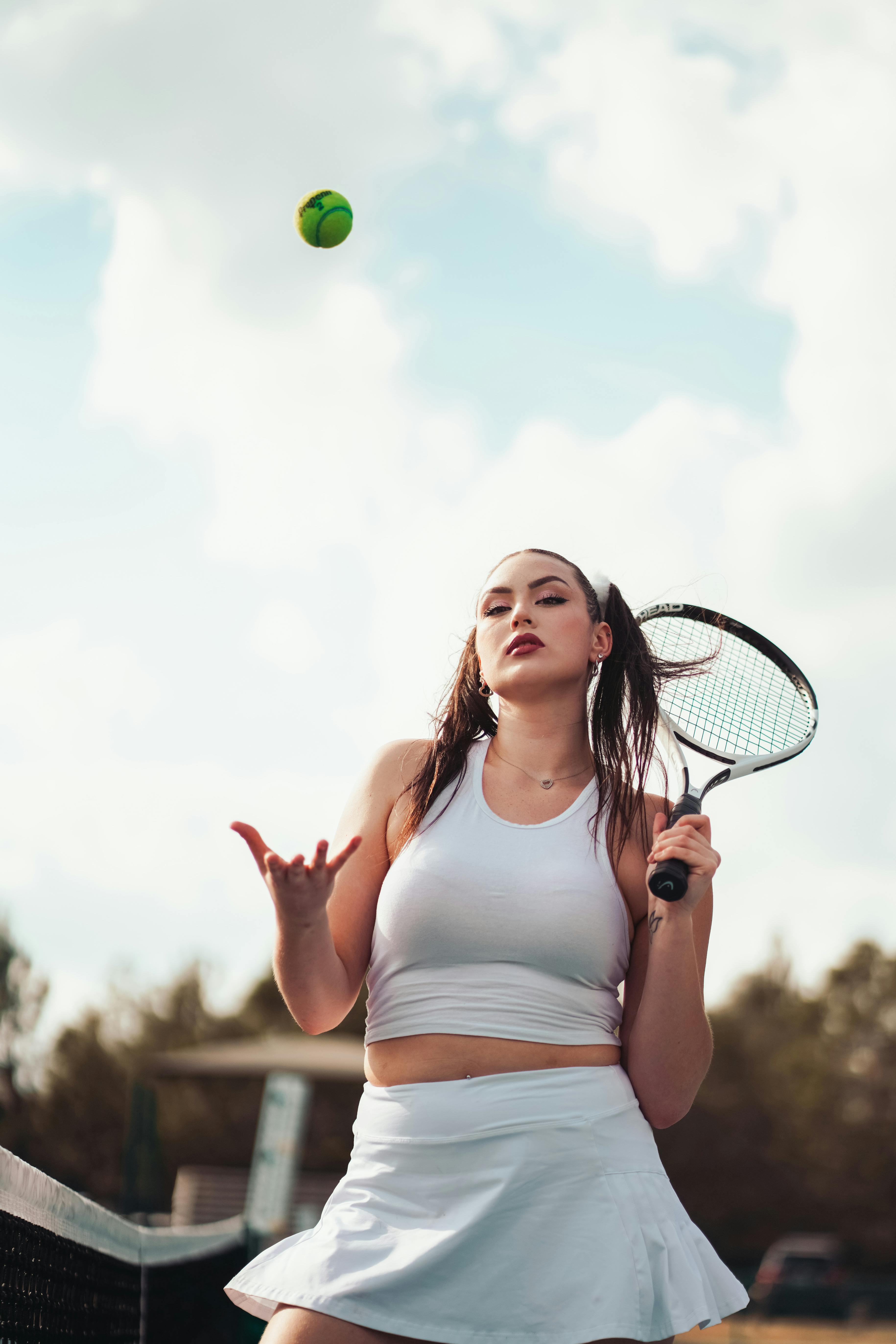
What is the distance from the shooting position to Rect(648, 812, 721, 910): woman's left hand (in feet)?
8.03

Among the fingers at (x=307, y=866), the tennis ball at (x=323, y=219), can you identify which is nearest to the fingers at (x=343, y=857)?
the fingers at (x=307, y=866)

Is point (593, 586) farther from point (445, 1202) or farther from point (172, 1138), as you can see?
point (172, 1138)

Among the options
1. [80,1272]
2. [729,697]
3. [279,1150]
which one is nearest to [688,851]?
[729,697]

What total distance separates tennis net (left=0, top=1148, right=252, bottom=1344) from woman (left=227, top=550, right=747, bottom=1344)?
660 mm

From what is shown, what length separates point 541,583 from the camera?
2902mm

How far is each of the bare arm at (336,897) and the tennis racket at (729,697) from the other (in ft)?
2.68

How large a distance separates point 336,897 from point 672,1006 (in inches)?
27.9

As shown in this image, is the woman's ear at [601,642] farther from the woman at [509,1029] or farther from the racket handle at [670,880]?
the racket handle at [670,880]

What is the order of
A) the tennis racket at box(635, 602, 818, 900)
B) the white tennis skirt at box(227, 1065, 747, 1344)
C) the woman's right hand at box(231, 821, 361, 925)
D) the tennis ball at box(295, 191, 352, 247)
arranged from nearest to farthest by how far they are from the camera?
1. the white tennis skirt at box(227, 1065, 747, 1344)
2. the woman's right hand at box(231, 821, 361, 925)
3. the tennis racket at box(635, 602, 818, 900)
4. the tennis ball at box(295, 191, 352, 247)

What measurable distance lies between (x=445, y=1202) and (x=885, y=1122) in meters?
37.0

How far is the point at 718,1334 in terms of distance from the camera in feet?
57.2

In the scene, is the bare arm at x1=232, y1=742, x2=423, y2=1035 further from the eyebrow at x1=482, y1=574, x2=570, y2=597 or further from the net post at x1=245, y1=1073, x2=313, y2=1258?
the net post at x1=245, y1=1073, x2=313, y2=1258

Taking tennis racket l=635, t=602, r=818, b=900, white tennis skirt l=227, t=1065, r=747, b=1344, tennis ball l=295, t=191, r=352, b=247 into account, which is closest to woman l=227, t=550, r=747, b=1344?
white tennis skirt l=227, t=1065, r=747, b=1344

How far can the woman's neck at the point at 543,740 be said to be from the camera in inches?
111
